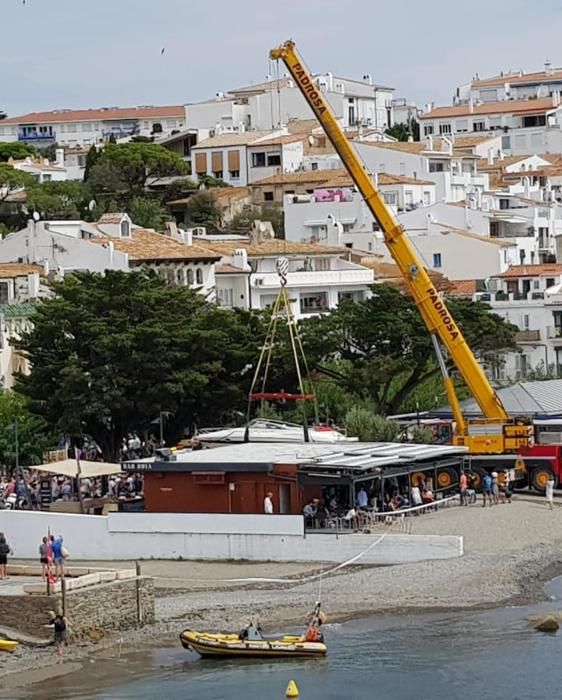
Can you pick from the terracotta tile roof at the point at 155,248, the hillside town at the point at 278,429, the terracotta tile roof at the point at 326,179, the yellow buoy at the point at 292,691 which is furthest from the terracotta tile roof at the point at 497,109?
the yellow buoy at the point at 292,691

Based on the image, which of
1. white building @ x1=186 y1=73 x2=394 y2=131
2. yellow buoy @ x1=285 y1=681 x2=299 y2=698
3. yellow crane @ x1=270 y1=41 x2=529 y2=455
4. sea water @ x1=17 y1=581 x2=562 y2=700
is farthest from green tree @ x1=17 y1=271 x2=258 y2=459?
white building @ x1=186 y1=73 x2=394 y2=131

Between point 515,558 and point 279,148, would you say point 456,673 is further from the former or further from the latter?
point 279,148

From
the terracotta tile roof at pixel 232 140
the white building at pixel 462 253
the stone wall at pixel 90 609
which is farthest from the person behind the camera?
the terracotta tile roof at pixel 232 140

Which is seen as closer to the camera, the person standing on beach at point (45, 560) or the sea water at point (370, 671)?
the sea water at point (370, 671)

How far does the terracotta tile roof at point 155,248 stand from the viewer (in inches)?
3418

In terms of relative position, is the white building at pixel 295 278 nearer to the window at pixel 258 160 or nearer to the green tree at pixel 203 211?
the green tree at pixel 203 211

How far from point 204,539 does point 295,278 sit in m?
39.5

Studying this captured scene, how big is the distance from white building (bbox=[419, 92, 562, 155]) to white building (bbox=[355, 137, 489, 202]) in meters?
25.2

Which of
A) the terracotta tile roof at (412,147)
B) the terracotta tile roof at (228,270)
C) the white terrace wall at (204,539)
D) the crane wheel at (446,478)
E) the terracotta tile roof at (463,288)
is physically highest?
the terracotta tile roof at (412,147)

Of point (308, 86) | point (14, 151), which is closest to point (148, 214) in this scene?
point (14, 151)

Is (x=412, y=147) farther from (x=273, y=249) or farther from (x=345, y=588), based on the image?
(x=345, y=588)

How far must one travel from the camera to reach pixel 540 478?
57.4 meters

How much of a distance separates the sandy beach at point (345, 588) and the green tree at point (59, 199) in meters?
68.5

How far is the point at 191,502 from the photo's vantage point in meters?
51.3
